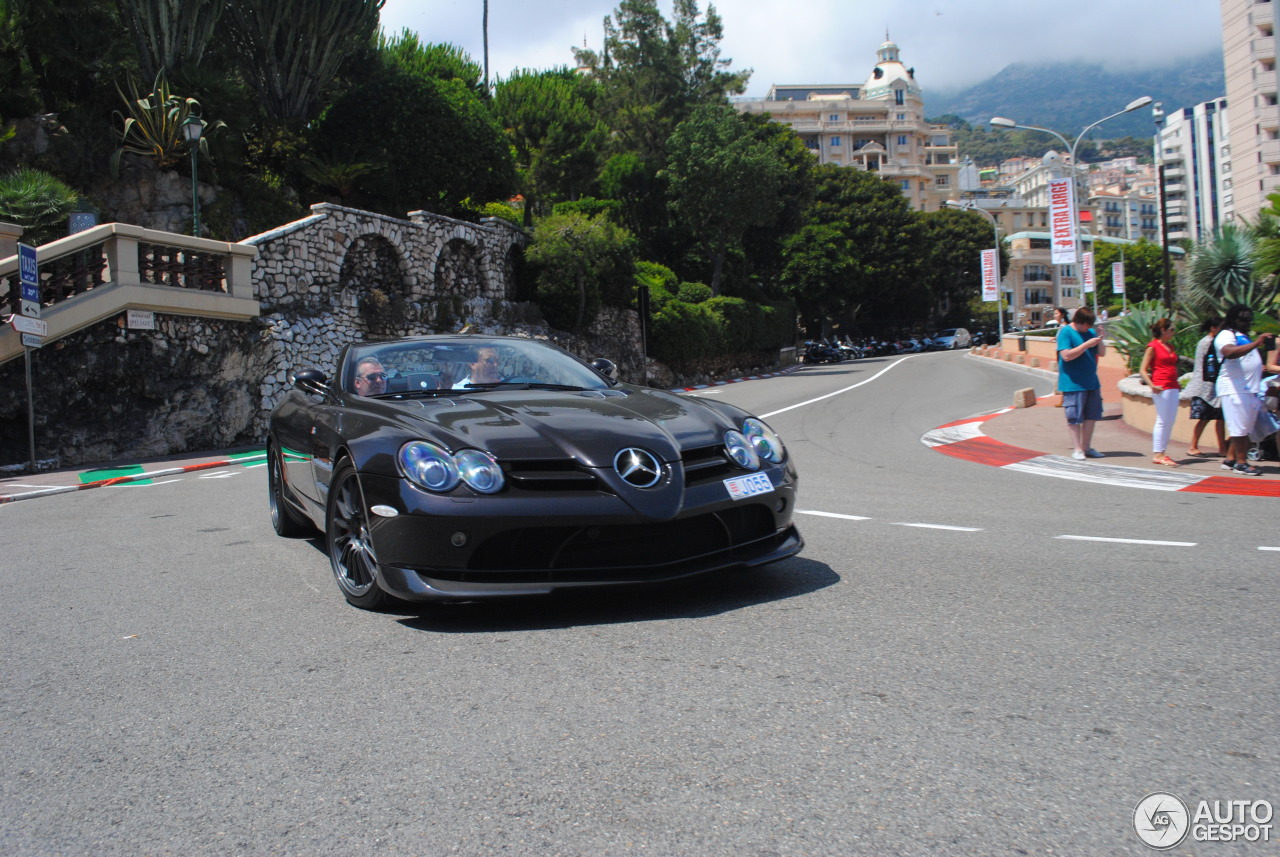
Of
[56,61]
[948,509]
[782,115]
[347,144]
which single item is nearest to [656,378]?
[347,144]

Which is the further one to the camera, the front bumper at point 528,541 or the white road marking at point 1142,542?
the white road marking at point 1142,542

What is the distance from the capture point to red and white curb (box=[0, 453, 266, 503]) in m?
11.7

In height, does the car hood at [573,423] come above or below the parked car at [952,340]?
below

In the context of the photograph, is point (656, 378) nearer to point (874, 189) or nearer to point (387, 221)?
point (387, 221)

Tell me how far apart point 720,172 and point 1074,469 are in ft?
117

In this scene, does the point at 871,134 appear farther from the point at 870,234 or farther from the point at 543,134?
the point at 543,134

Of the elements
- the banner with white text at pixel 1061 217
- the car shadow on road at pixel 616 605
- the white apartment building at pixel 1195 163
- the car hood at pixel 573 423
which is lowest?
the car shadow on road at pixel 616 605

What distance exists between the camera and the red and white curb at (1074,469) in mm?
8789

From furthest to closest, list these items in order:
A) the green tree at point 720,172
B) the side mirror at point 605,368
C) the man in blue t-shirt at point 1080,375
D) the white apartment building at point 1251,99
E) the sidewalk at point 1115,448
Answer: the white apartment building at point 1251,99, the green tree at point 720,172, the man in blue t-shirt at point 1080,375, the sidewalk at point 1115,448, the side mirror at point 605,368

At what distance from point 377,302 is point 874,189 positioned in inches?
2136

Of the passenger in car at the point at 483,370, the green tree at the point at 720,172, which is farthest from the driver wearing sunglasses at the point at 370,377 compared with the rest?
the green tree at the point at 720,172

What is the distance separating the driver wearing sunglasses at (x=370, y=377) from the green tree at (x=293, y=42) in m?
22.6

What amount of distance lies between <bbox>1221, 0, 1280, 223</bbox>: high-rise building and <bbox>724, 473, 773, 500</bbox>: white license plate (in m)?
87.8

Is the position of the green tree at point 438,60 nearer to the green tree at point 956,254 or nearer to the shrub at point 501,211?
the shrub at point 501,211
